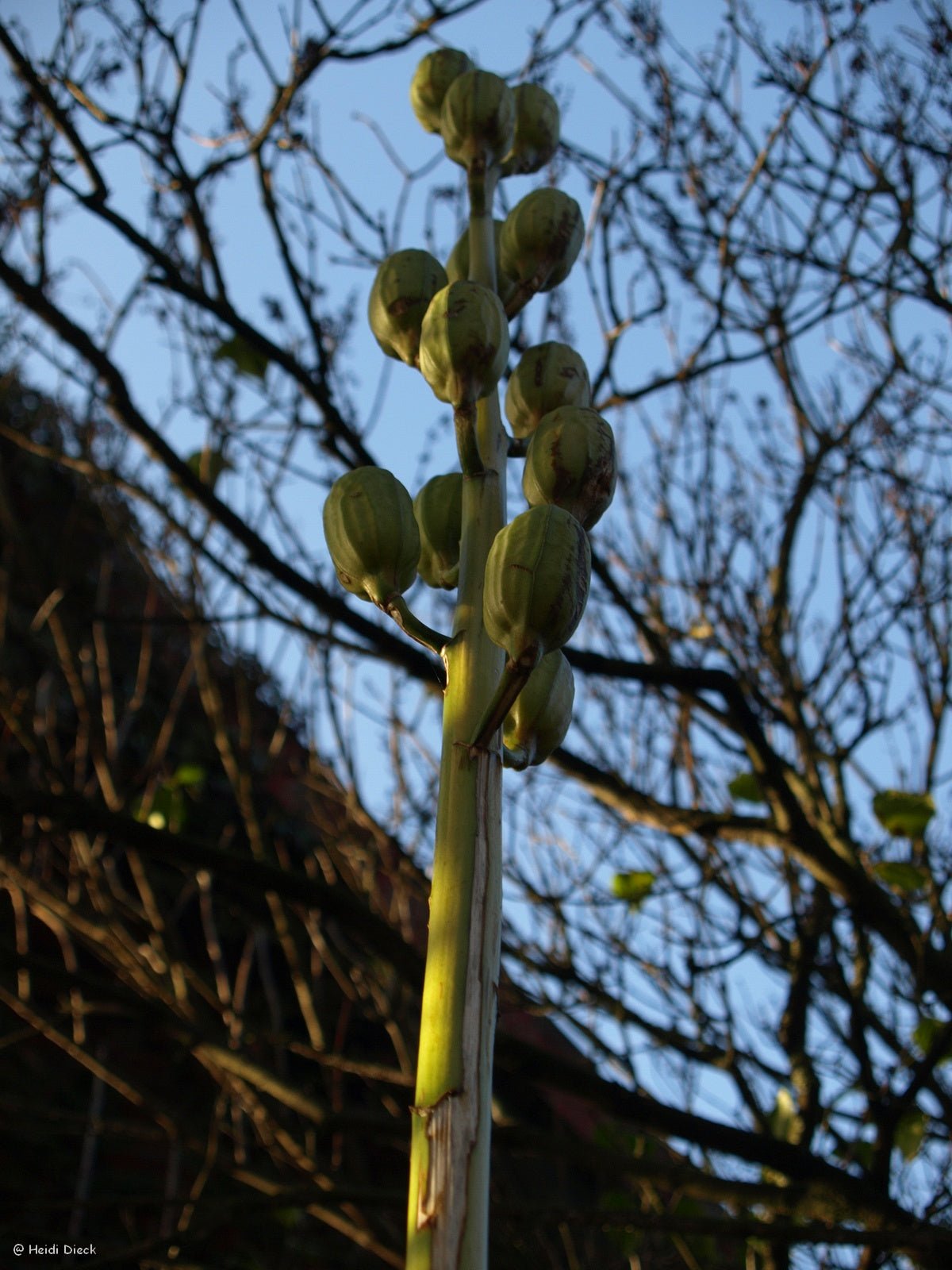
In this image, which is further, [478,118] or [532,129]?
[532,129]

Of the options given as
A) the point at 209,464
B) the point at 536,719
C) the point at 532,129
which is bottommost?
the point at 536,719

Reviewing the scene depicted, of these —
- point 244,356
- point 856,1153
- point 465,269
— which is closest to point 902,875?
point 856,1153

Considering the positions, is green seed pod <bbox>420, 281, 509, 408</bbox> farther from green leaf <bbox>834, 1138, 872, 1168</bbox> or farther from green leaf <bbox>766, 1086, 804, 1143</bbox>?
green leaf <bbox>834, 1138, 872, 1168</bbox>

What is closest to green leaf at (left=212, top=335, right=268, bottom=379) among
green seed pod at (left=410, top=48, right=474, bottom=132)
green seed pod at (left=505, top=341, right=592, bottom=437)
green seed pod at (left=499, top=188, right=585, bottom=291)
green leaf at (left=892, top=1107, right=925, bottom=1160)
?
green seed pod at (left=410, top=48, right=474, bottom=132)

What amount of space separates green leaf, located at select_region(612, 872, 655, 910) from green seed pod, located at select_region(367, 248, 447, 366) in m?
2.22

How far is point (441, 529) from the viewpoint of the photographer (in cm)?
134

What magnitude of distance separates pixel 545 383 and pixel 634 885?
228cm

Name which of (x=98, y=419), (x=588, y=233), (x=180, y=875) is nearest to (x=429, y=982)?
(x=588, y=233)

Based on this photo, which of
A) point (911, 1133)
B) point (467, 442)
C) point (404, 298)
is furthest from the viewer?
point (911, 1133)

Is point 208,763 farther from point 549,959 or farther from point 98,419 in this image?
point 549,959

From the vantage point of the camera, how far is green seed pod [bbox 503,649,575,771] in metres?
1.13

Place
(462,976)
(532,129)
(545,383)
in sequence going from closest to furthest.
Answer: (462,976) → (545,383) → (532,129)

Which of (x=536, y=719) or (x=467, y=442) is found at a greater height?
(x=467, y=442)

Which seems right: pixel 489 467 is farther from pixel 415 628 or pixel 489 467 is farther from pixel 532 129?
pixel 532 129
